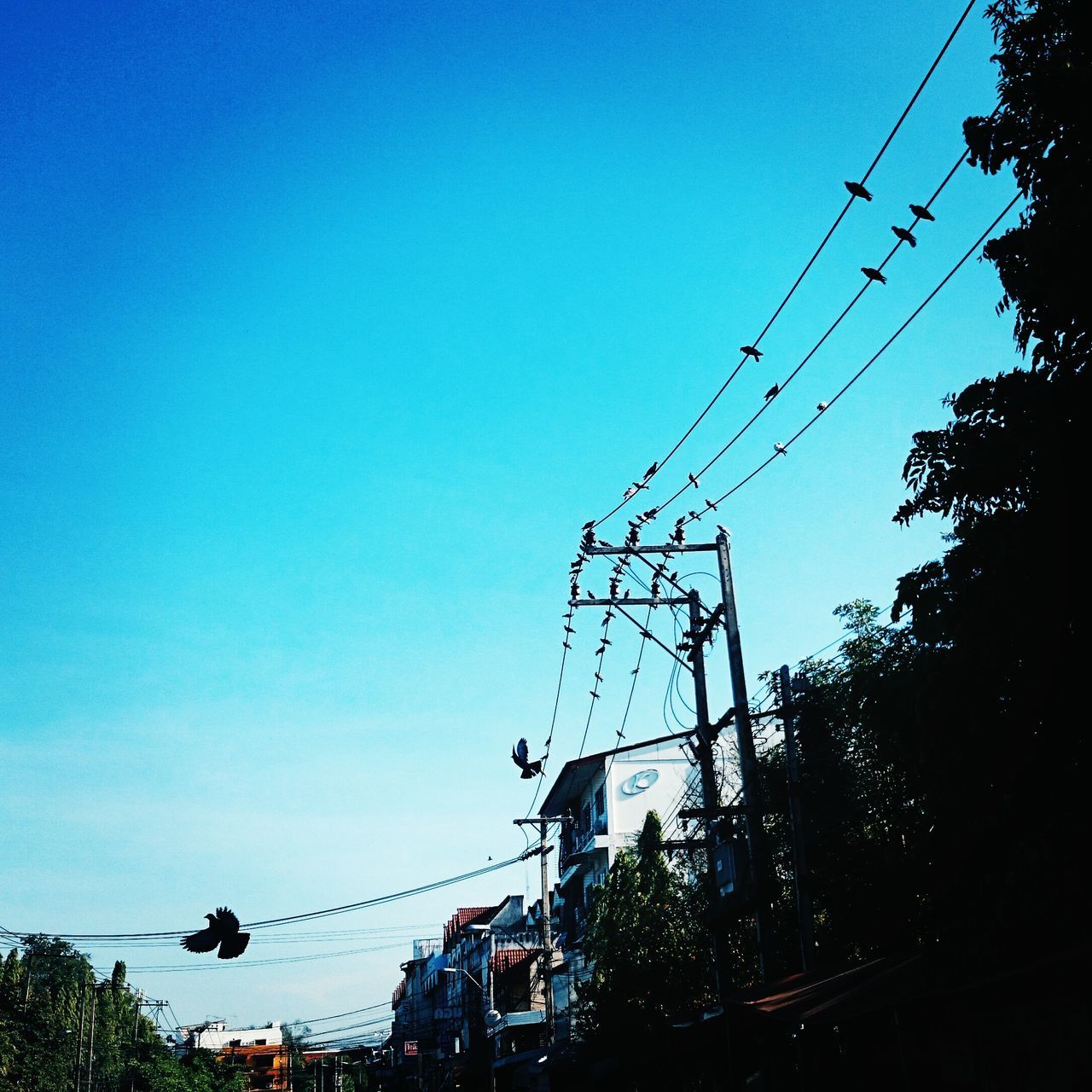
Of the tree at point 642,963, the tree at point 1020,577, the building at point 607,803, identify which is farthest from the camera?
the building at point 607,803

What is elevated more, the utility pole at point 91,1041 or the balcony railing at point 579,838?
the balcony railing at point 579,838

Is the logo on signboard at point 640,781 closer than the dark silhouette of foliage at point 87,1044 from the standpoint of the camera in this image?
Yes

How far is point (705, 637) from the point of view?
62.6 ft

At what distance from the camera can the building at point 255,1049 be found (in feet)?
372

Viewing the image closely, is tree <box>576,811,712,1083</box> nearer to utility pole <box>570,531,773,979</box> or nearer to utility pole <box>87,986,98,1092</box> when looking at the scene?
utility pole <box>570,531,773,979</box>

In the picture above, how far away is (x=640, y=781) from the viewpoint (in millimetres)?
42219

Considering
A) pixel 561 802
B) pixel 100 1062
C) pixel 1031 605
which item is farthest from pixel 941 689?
pixel 100 1062

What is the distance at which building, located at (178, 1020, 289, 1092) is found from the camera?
113500mm

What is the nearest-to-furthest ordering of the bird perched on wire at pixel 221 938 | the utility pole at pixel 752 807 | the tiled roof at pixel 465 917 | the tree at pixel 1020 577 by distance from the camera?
Result: the tree at pixel 1020 577, the utility pole at pixel 752 807, the bird perched on wire at pixel 221 938, the tiled roof at pixel 465 917

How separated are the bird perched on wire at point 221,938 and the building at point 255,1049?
84498 mm

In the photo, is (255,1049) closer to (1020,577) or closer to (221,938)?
(221,938)

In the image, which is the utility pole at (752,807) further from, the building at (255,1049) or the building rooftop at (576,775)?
the building at (255,1049)

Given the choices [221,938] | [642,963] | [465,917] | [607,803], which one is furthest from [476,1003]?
[642,963]

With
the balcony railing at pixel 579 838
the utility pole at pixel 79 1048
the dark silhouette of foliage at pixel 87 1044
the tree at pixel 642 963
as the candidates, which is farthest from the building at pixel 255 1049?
the tree at pixel 642 963
